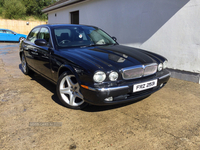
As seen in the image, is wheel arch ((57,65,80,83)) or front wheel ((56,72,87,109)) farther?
front wheel ((56,72,87,109))

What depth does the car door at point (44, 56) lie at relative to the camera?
3.67 m

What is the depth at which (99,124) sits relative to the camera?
2.72m

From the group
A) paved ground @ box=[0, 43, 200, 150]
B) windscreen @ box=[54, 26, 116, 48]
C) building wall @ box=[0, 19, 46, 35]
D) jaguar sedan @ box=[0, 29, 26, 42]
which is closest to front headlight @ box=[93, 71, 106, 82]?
paved ground @ box=[0, 43, 200, 150]

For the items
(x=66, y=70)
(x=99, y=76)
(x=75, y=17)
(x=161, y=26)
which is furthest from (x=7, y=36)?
(x=99, y=76)

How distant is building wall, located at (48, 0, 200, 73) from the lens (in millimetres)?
4902

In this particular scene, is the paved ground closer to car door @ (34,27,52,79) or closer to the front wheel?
the front wheel

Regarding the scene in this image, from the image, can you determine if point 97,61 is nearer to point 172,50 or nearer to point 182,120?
point 182,120

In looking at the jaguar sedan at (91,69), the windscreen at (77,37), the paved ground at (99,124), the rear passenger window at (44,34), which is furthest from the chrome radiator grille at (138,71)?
the rear passenger window at (44,34)

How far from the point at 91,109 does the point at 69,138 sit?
0.93 metres

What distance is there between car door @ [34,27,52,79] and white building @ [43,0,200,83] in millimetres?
3605

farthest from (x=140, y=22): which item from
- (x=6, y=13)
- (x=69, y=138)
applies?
(x=6, y=13)

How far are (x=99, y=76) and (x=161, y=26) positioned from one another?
3.98 meters

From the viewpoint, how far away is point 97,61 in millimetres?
2818

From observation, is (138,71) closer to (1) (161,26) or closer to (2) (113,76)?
(2) (113,76)
